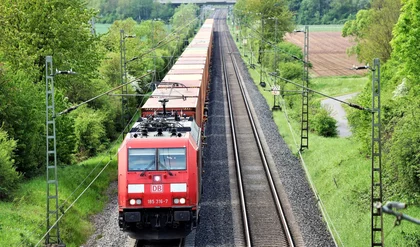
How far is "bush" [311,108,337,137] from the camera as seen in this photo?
43.4 m

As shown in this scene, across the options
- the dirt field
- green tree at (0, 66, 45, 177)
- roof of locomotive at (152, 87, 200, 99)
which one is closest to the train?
→ roof of locomotive at (152, 87, 200, 99)

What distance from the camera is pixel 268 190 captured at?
1079 inches

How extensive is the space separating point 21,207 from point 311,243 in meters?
10.2

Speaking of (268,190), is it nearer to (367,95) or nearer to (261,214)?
(261,214)

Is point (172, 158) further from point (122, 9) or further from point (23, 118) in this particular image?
point (122, 9)

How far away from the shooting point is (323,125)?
4341cm

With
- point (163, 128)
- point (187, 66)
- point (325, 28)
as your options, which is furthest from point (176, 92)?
point (325, 28)

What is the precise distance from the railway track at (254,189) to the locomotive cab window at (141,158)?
4505 millimetres

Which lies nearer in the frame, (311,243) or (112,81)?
(311,243)

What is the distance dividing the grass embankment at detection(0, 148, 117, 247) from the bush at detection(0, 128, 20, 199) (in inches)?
16.3

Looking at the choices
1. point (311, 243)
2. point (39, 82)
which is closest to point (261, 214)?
point (311, 243)

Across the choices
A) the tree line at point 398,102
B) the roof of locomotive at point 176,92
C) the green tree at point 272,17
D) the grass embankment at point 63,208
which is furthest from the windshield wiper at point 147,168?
the green tree at point 272,17

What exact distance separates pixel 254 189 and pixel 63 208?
8.76 metres

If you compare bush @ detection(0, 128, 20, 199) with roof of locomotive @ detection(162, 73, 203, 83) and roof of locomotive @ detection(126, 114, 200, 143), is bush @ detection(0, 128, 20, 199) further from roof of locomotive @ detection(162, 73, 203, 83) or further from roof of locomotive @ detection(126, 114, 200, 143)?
roof of locomotive @ detection(162, 73, 203, 83)
